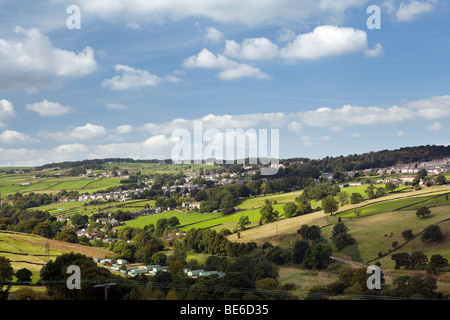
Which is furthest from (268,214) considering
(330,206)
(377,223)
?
(377,223)

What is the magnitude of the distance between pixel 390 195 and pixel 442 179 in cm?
1298

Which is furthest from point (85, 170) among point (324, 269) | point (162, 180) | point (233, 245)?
point (324, 269)

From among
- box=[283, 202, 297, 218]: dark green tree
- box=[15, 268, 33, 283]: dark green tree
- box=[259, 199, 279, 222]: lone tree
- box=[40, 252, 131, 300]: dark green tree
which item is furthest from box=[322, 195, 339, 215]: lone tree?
box=[15, 268, 33, 283]: dark green tree

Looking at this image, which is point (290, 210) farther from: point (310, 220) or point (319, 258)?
point (319, 258)

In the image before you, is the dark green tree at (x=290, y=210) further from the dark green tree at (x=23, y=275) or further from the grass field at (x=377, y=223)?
the dark green tree at (x=23, y=275)

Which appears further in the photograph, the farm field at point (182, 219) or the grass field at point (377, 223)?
the farm field at point (182, 219)

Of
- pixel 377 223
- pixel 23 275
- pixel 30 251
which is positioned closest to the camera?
pixel 23 275

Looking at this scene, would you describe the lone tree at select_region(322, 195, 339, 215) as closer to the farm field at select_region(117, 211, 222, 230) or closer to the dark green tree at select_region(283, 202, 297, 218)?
the dark green tree at select_region(283, 202, 297, 218)

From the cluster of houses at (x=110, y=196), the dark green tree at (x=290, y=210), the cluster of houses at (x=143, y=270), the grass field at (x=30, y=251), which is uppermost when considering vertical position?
the dark green tree at (x=290, y=210)

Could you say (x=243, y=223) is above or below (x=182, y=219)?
above

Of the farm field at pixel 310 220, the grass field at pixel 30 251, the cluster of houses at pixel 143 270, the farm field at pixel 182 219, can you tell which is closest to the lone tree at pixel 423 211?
the farm field at pixel 310 220

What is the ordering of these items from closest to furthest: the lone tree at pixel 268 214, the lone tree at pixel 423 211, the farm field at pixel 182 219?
the lone tree at pixel 423 211, the lone tree at pixel 268 214, the farm field at pixel 182 219

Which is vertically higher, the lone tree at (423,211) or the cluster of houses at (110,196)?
the lone tree at (423,211)
